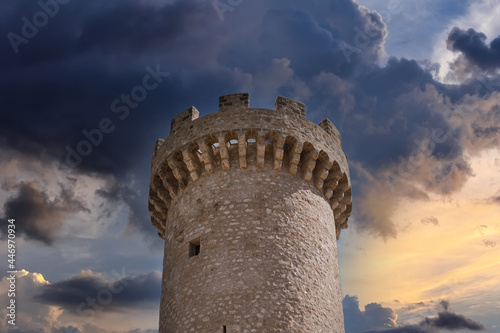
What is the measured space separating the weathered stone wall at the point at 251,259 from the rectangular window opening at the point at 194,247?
110 millimetres

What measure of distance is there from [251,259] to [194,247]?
189cm

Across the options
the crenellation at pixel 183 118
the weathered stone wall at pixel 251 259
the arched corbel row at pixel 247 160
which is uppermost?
the crenellation at pixel 183 118

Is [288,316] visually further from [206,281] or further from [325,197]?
[325,197]

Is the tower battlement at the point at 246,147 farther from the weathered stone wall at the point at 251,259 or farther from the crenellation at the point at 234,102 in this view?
the weathered stone wall at the point at 251,259

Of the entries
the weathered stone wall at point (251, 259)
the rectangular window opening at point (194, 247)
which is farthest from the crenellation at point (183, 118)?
the rectangular window opening at point (194, 247)

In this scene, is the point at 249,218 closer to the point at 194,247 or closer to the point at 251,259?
the point at 251,259

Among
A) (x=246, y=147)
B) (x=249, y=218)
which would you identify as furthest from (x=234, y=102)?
(x=249, y=218)

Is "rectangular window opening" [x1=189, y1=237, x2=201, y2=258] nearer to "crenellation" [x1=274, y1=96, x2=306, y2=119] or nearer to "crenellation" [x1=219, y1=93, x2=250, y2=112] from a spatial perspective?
"crenellation" [x1=219, y1=93, x2=250, y2=112]

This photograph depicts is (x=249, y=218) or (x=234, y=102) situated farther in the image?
(x=234, y=102)

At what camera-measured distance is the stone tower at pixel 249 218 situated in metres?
10.2

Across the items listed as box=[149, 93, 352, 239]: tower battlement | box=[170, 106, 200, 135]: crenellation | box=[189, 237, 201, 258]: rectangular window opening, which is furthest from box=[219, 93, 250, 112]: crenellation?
box=[189, 237, 201, 258]: rectangular window opening

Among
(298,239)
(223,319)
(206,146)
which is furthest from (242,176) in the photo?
(223,319)

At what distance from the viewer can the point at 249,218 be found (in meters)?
11.2

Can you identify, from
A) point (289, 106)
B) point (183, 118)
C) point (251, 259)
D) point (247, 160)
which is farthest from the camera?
point (183, 118)
